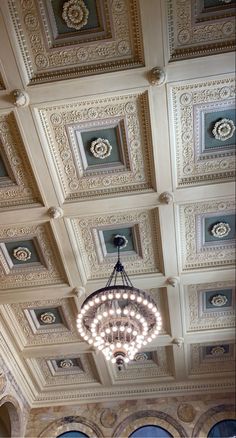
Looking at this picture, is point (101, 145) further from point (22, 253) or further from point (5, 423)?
point (5, 423)

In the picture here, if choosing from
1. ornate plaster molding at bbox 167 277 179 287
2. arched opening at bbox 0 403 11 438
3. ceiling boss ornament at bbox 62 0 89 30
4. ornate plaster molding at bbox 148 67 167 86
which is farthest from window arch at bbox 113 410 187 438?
ceiling boss ornament at bbox 62 0 89 30

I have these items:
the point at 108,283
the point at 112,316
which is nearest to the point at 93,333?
the point at 112,316

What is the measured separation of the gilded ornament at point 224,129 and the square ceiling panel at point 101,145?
0.89 meters

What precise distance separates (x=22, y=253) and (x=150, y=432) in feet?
16.6

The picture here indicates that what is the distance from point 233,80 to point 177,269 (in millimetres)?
3275

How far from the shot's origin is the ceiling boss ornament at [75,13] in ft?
14.9

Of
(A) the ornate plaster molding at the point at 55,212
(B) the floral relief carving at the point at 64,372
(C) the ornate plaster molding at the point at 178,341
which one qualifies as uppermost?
(A) the ornate plaster molding at the point at 55,212

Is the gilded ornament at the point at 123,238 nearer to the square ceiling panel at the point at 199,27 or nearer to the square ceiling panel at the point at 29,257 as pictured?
the square ceiling panel at the point at 29,257

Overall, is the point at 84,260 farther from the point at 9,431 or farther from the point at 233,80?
the point at 9,431

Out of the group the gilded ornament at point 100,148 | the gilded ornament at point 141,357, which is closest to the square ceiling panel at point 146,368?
the gilded ornament at point 141,357

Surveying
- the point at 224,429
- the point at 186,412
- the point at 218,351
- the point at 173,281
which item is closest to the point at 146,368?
the point at 186,412

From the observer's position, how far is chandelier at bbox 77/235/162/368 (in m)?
5.46

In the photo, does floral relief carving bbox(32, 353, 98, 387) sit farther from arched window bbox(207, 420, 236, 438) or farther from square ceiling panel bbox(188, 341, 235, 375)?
arched window bbox(207, 420, 236, 438)

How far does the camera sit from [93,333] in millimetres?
5672
